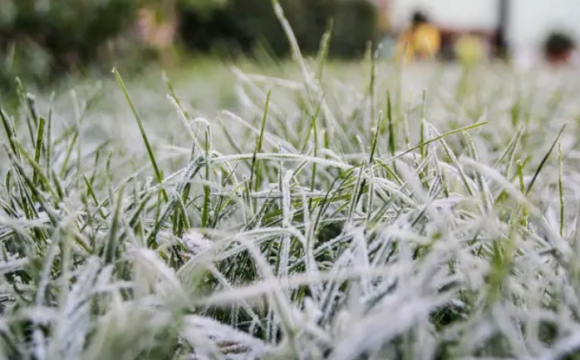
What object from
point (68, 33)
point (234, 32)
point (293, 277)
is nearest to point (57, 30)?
point (68, 33)

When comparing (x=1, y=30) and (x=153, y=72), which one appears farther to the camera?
(x=153, y=72)

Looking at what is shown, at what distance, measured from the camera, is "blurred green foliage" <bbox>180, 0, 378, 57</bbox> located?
20.1 feet

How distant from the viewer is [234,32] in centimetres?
625

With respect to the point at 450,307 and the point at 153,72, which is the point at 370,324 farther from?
the point at 153,72

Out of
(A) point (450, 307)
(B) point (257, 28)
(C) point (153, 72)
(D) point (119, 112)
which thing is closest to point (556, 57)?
(B) point (257, 28)

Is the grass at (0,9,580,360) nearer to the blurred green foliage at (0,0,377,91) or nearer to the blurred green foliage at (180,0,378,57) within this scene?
the blurred green foliage at (0,0,377,91)

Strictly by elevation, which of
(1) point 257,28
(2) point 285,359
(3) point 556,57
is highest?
(2) point 285,359

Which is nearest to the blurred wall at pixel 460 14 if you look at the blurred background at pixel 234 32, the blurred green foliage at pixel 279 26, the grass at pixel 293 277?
the blurred background at pixel 234 32

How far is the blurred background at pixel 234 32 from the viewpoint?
217 centimetres

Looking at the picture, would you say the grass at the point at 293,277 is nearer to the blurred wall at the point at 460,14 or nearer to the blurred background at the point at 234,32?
the blurred background at the point at 234,32

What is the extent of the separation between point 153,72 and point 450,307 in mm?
2224

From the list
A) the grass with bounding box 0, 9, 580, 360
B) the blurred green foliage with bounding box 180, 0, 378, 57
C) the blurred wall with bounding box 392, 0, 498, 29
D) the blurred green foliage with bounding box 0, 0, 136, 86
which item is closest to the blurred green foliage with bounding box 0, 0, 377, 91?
the blurred green foliage with bounding box 0, 0, 136, 86

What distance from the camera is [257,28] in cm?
623

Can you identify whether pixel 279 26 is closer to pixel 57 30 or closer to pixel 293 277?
pixel 57 30
